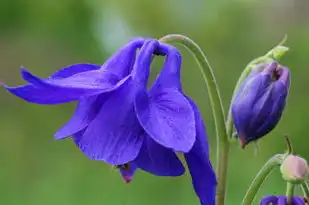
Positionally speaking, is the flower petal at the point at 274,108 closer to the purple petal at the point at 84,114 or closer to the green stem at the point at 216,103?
the green stem at the point at 216,103

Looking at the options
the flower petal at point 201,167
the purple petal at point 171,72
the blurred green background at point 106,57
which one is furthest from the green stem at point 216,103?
the blurred green background at point 106,57

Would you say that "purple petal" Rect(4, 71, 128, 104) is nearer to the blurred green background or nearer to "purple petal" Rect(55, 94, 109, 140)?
"purple petal" Rect(55, 94, 109, 140)

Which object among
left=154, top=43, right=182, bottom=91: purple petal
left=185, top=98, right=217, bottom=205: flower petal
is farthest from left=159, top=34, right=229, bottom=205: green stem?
left=185, top=98, right=217, bottom=205: flower petal

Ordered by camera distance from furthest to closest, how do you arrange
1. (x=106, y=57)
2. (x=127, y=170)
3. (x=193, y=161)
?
(x=106, y=57)
(x=127, y=170)
(x=193, y=161)

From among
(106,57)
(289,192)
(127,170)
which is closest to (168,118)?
(127,170)

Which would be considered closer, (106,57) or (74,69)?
(74,69)

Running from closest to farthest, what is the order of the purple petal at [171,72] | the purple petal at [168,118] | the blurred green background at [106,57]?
the purple petal at [168,118], the purple petal at [171,72], the blurred green background at [106,57]

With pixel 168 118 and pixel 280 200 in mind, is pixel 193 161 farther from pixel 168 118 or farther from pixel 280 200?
pixel 280 200
